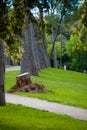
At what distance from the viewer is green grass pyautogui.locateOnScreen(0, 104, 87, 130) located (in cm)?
1274

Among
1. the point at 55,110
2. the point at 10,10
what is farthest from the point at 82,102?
the point at 10,10

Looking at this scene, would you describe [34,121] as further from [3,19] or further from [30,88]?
[30,88]

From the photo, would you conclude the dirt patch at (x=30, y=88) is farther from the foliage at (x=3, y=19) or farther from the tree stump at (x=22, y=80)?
the foliage at (x=3, y=19)

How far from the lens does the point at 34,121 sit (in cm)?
1373

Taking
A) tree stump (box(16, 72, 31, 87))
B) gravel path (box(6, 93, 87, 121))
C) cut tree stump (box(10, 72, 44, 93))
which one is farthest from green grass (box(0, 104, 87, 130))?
tree stump (box(16, 72, 31, 87))

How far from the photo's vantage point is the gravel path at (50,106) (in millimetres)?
16539

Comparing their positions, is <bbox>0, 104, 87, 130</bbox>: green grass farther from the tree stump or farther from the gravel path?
the tree stump

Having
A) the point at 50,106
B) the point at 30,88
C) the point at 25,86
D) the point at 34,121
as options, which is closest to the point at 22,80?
the point at 25,86

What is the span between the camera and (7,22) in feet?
43.5

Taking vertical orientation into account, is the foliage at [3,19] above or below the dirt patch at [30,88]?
above

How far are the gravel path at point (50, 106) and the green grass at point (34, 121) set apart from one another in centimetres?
98

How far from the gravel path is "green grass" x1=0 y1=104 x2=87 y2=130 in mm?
983

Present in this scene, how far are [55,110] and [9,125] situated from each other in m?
4.67

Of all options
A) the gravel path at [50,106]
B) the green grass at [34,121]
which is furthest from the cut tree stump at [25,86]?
the green grass at [34,121]
